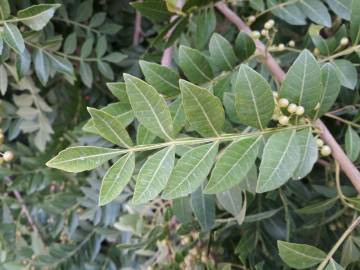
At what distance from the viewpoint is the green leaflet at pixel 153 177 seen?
46 centimetres

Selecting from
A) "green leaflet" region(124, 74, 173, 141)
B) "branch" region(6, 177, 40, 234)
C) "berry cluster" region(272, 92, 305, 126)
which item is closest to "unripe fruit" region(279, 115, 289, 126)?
"berry cluster" region(272, 92, 305, 126)

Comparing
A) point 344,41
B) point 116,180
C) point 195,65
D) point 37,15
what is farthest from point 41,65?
point 344,41

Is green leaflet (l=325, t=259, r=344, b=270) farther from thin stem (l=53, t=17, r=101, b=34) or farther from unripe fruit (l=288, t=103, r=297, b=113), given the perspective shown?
thin stem (l=53, t=17, r=101, b=34)

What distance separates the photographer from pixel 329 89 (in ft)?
1.79

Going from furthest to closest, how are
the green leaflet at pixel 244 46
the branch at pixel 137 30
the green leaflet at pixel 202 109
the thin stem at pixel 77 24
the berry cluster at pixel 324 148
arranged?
1. the branch at pixel 137 30
2. the thin stem at pixel 77 24
3. the green leaflet at pixel 244 46
4. the berry cluster at pixel 324 148
5. the green leaflet at pixel 202 109

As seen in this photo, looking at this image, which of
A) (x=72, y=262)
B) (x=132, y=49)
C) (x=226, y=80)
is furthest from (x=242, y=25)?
(x=72, y=262)

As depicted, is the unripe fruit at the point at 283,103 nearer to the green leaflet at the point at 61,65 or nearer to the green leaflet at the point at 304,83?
the green leaflet at the point at 304,83

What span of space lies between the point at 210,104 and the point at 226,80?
8.7 inches

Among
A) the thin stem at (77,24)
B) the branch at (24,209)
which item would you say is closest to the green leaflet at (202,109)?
the thin stem at (77,24)

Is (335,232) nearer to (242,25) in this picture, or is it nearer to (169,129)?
(242,25)

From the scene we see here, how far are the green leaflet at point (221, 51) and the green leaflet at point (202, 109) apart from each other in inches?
8.9

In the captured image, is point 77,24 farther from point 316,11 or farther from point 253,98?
point 253,98

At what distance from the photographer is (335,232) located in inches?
35.0

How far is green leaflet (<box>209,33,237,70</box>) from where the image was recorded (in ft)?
2.26
